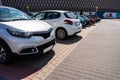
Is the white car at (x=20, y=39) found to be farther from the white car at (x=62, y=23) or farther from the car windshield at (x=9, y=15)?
the white car at (x=62, y=23)

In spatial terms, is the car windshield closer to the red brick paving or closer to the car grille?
the car grille

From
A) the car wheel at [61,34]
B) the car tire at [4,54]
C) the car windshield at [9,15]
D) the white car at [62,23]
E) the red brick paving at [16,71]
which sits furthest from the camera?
the car wheel at [61,34]

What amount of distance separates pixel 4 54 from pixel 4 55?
0.11 feet

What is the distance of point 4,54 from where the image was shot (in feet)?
15.6

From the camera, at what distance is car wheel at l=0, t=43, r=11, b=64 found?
4.61 m

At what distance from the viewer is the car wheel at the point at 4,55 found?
15.1 feet

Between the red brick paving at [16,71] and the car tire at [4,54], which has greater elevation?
the car tire at [4,54]

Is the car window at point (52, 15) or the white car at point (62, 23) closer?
the white car at point (62, 23)

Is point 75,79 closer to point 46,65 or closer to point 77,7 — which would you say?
point 46,65

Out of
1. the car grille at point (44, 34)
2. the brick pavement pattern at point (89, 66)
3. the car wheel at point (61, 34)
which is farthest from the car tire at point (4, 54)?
the car wheel at point (61, 34)

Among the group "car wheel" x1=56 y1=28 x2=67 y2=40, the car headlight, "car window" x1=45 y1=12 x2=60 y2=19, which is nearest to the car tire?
the car headlight

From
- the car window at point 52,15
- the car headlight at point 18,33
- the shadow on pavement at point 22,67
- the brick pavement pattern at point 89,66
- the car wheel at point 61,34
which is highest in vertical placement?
the car window at point 52,15

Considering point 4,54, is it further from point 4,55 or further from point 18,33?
point 18,33

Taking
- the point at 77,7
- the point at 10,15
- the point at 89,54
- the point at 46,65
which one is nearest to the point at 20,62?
the point at 46,65
